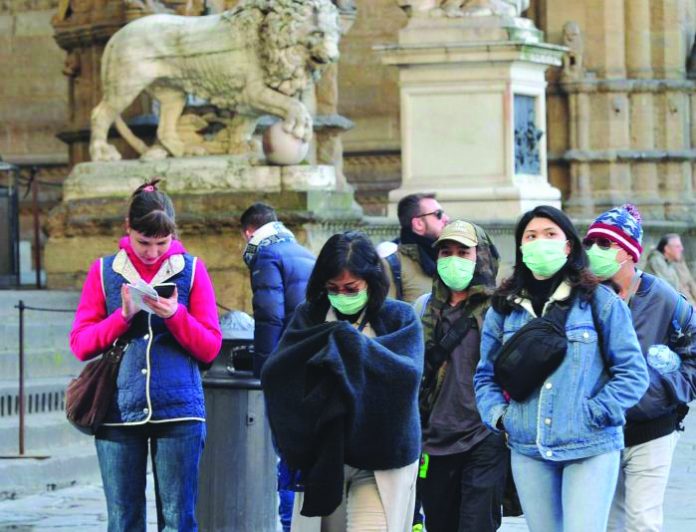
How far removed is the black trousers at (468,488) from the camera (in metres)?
9.17

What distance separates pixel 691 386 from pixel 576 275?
1095 mm

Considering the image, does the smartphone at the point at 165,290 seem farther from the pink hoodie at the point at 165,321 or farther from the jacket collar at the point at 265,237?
the jacket collar at the point at 265,237

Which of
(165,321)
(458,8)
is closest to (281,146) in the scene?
(458,8)

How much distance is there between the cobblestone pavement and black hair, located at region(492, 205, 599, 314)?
383 cm

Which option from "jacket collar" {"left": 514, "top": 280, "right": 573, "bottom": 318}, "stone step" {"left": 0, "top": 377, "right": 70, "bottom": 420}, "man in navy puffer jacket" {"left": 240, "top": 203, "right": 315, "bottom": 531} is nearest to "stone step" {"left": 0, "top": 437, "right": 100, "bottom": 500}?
"stone step" {"left": 0, "top": 377, "right": 70, "bottom": 420}

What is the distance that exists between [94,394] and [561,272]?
6.16 ft

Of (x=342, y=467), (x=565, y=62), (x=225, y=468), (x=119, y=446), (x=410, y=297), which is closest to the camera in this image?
(x=342, y=467)

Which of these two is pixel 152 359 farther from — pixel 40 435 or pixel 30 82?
pixel 30 82

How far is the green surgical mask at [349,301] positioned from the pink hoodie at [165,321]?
888 millimetres

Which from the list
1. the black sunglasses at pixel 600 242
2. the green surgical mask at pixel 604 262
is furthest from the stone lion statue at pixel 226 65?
the green surgical mask at pixel 604 262

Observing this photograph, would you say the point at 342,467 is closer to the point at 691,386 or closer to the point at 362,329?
the point at 362,329

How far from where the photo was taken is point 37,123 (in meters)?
29.6

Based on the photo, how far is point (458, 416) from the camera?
922cm

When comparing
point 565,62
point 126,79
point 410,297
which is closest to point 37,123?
point 565,62
